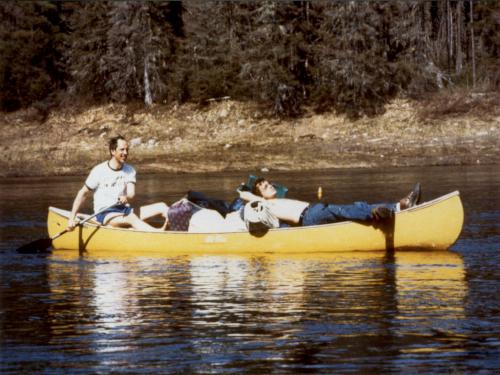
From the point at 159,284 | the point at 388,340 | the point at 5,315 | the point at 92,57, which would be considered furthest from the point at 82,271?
the point at 92,57

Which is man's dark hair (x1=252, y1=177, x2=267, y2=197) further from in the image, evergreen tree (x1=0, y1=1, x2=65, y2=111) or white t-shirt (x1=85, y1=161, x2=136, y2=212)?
evergreen tree (x1=0, y1=1, x2=65, y2=111)

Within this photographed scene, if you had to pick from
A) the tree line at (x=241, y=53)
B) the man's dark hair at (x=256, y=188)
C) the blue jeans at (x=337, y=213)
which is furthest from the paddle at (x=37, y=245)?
the tree line at (x=241, y=53)

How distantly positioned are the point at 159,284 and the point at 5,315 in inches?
96.8

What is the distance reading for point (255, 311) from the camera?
1171cm

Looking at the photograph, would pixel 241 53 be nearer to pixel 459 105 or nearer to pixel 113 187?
pixel 459 105

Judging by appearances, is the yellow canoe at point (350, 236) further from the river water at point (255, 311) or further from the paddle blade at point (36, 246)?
the paddle blade at point (36, 246)

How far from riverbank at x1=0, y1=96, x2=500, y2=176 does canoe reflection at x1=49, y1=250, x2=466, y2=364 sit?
24501 millimetres

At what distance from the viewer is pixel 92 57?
2064 inches

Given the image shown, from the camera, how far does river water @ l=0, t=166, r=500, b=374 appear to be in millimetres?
9406

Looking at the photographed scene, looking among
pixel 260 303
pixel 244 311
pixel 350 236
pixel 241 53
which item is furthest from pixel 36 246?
pixel 241 53

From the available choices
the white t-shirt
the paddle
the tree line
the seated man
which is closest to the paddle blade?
the paddle

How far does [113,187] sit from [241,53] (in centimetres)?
3331

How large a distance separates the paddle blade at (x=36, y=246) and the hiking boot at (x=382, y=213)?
16.4 ft

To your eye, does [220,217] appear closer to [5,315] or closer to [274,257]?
[274,257]
